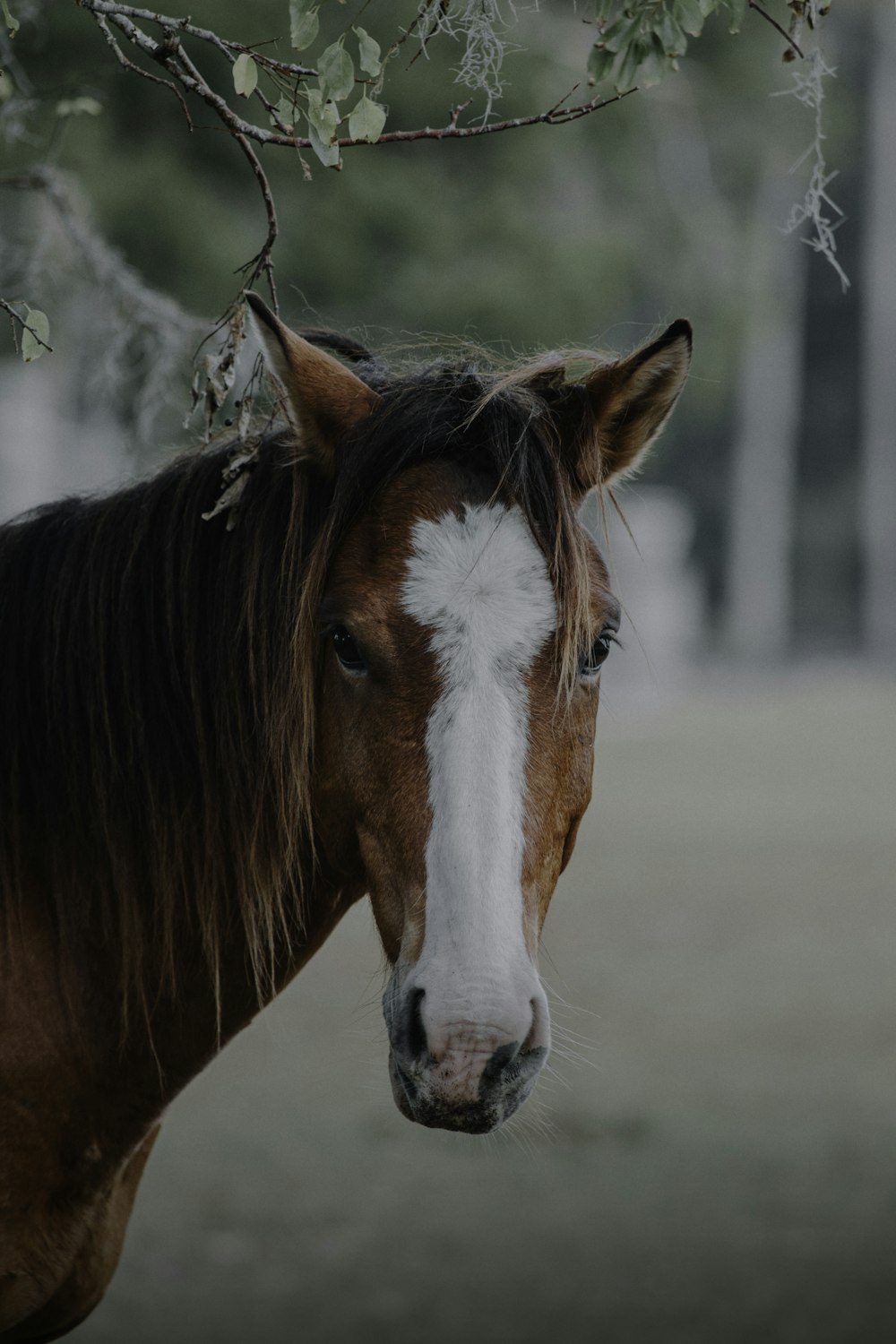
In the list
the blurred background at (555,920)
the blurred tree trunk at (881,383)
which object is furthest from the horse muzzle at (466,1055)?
the blurred tree trunk at (881,383)

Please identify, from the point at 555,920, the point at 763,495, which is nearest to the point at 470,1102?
the point at 555,920

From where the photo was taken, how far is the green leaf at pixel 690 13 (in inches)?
86.8

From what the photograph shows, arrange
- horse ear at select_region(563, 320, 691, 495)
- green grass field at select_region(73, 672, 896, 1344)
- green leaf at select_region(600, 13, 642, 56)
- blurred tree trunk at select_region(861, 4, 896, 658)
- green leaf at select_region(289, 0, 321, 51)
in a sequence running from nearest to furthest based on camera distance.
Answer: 1. green leaf at select_region(289, 0, 321, 51)
2. green leaf at select_region(600, 13, 642, 56)
3. horse ear at select_region(563, 320, 691, 495)
4. green grass field at select_region(73, 672, 896, 1344)
5. blurred tree trunk at select_region(861, 4, 896, 658)

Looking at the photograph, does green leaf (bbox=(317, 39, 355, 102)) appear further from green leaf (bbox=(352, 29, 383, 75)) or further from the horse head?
the horse head

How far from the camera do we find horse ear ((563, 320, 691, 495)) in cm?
240

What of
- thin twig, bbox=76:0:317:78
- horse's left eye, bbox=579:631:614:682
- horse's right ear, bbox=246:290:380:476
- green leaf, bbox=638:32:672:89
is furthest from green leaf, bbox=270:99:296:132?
horse's left eye, bbox=579:631:614:682

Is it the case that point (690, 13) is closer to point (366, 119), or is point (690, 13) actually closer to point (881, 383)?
point (366, 119)

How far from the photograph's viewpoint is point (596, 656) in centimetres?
233

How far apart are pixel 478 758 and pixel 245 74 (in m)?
1.18

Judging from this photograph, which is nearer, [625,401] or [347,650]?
[347,650]

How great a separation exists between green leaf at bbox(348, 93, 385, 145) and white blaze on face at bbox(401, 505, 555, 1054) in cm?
66

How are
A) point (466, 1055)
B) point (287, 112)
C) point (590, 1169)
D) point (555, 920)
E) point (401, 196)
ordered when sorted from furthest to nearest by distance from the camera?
point (555, 920) → point (401, 196) → point (590, 1169) → point (287, 112) → point (466, 1055)

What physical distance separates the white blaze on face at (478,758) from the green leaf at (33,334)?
733 millimetres

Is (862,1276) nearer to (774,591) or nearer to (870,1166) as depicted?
(870,1166)
